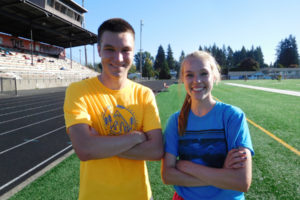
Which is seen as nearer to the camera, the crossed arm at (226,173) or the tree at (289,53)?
the crossed arm at (226,173)

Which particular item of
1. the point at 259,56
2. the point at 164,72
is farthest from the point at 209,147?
the point at 259,56

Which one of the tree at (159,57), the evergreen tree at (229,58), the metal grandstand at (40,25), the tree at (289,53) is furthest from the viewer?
the evergreen tree at (229,58)

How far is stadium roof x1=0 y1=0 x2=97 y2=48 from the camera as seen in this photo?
27.3 metres

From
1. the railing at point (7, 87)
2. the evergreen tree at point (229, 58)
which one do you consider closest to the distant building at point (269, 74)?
the evergreen tree at point (229, 58)

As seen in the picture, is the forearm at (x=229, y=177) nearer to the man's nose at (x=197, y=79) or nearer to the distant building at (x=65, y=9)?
the man's nose at (x=197, y=79)

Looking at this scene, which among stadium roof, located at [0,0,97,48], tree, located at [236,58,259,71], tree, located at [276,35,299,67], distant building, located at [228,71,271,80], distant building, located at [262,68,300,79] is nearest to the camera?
stadium roof, located at [0,0,97,48]

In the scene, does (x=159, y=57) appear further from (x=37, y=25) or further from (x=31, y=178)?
(x=31, y=178)

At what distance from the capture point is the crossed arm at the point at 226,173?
4.92 feet

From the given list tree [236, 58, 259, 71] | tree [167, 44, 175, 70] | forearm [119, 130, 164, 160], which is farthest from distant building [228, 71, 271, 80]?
forearm [119, 130, 164, 160]

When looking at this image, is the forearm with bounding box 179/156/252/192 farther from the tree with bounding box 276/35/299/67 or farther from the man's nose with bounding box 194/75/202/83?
the tree with bounding box 276/35/299/67

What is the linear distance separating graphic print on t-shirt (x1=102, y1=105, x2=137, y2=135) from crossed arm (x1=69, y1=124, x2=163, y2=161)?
0.09 metres

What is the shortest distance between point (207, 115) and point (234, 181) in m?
0.55

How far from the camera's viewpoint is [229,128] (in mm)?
1609

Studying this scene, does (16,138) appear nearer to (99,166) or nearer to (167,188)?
(167,188)
